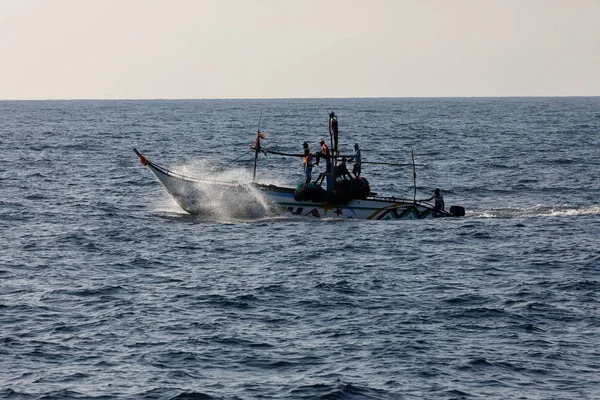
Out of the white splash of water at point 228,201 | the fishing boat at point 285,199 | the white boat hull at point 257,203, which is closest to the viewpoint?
the fishing boat at point 285,199

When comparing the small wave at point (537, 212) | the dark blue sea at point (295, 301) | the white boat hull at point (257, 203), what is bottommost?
the dark blue sea at point (295, 301)

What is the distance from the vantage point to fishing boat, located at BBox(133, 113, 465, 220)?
36.7m

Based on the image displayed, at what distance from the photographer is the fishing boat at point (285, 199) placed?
120 ft

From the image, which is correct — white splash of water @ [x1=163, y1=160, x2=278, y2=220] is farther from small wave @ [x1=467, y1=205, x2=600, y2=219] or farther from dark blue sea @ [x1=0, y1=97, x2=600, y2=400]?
small wave @ [x1=467, y1=205, x2=600, y2=219]

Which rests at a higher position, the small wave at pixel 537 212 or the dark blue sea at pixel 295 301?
the small wave at pixel 537 212

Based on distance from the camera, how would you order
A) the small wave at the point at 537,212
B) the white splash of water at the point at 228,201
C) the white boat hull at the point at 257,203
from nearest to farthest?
the white boat hull at the point at 257,203 → the white splash of water at the point at 228,201 → the small wave at the point at 537,212

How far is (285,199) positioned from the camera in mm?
36938

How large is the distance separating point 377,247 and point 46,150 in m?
51.9

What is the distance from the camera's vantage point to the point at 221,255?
30.0 metres

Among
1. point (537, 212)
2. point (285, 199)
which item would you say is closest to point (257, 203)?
point (285, 199)

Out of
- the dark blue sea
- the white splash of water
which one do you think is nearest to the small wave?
the dark blue sea

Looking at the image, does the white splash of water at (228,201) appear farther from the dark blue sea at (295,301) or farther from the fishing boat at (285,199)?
the dark blue sea at (295,301)

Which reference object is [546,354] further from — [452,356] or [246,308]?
[246,308]

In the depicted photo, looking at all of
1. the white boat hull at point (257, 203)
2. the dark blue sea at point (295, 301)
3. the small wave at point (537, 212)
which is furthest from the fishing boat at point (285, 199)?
the small wave at point (537, 212)
